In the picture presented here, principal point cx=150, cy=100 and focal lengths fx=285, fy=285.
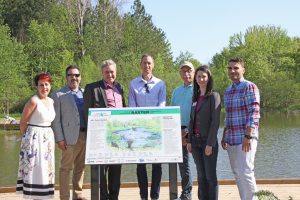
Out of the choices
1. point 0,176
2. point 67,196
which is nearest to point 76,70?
point 67,196

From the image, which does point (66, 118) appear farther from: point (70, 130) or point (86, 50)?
point (86, 50)

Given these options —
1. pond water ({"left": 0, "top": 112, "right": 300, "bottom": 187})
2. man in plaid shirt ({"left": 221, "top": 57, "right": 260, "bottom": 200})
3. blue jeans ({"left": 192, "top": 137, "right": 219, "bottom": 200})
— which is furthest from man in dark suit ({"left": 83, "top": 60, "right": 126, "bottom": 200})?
pond water ({"left": 0, "top": 112, "right": 300, "bottom": 187})

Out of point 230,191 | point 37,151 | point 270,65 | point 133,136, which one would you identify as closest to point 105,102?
point 133,136

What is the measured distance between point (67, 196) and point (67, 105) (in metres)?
1.29

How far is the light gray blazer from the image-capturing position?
405 centimetres

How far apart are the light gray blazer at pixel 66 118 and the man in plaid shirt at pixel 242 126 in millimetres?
2096

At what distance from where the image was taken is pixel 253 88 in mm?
3533

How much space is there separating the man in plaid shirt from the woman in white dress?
2.32 metres

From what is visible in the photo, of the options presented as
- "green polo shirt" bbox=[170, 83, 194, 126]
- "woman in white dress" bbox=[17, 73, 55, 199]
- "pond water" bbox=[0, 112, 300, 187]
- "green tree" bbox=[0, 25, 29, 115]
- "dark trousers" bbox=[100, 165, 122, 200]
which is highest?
"green tree" bbox=[0, 25, 29, 115]

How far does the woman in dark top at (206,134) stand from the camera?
3.42 m

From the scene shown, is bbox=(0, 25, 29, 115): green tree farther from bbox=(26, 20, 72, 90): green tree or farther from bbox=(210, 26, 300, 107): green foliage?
bbox=(210, 26, 300, 107): green foliage

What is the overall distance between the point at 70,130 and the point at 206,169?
1967mm

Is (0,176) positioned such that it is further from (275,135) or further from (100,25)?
(100,25)

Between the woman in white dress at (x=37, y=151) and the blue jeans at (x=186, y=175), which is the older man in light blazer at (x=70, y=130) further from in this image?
the blue jeans at (x=186, y=175)
